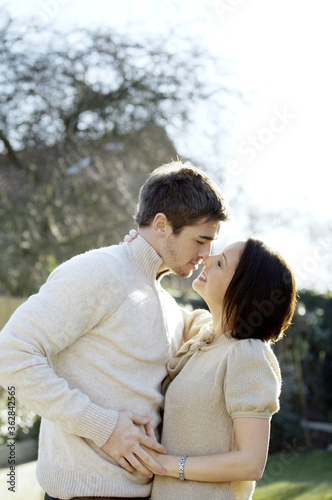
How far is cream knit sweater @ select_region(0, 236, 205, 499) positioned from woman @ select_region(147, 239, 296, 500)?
12 centimetres

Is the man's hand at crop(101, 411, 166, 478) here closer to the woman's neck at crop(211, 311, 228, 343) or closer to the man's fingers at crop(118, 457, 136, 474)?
the man's fingers at crop(118, 457, 136, 474)

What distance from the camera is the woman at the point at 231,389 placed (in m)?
1.80

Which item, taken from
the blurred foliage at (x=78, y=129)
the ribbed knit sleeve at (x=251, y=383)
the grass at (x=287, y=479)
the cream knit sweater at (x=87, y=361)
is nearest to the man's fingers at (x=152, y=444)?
the cream knit sweater at (x=87, y=361)

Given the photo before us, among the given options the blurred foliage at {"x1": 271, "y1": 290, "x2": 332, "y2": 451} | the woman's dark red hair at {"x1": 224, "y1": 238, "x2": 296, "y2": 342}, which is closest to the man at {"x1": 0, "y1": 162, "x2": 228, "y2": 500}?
the woman's dark red hair at {"x1": 224, "y1": 238, "x2": 296, "y2": 342}

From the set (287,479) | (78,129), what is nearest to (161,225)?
(287,479)

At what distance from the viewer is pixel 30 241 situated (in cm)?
602

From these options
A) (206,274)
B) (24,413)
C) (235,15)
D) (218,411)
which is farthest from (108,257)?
(24,413)

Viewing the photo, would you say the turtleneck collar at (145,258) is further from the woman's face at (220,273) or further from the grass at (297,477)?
the grass at (297,477)

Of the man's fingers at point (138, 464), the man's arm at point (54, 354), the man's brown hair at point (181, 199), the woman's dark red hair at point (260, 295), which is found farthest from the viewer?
the man's brown hair at point (181, 199)

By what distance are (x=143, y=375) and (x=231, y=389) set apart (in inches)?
13.2

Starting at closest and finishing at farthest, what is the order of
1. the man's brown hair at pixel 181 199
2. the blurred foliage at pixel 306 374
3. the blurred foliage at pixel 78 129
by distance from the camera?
the man's brown hair at pixel 181 199
the blurred foliage at pixel 78 129
the blurred foliage at pixel 306 374

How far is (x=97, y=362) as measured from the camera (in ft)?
6.21

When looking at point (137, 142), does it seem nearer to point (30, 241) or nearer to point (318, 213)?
point (30, 241)

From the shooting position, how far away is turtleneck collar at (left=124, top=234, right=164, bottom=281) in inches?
83.3
